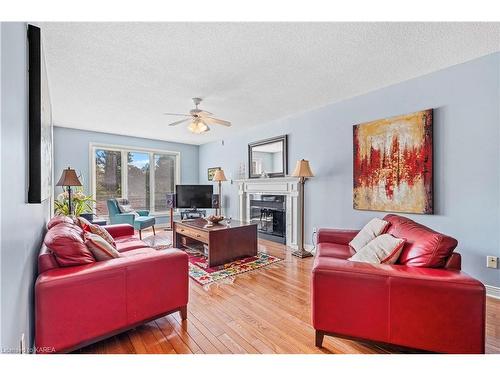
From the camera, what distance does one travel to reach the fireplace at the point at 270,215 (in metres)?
4.48

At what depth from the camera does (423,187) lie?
104 inches

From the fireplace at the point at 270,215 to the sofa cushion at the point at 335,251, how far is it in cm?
190

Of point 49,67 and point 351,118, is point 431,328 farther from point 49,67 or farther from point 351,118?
point 49,67

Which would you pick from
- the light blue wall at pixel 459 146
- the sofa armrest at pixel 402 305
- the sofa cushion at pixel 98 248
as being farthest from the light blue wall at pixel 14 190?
the light blue wall at pixel 459 146

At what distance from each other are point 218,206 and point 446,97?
4.58 metres

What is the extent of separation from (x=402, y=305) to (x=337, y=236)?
4.35 ft

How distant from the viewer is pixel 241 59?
90.3 inches

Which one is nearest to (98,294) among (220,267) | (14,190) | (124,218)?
(14,190)

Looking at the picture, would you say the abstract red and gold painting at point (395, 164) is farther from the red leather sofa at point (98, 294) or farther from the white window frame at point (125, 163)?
the white window frame at point (125, 163)

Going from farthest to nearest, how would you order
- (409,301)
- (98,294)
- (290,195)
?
(290,195)
(98,294)
(409,301)

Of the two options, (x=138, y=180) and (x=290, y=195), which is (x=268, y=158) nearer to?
(x=290, y=195)

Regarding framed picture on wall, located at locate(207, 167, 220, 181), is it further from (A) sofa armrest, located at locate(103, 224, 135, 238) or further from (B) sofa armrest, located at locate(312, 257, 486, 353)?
(B) sofa armrest, located at locate(312, 257, 486, 353)
